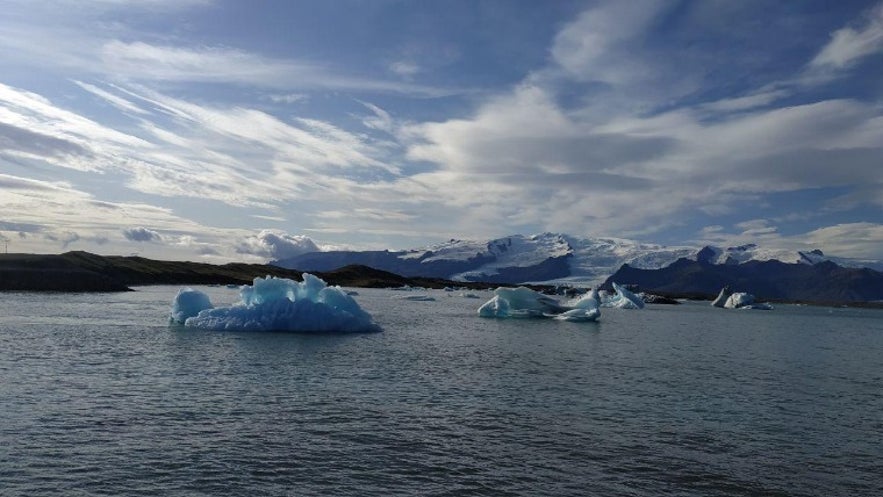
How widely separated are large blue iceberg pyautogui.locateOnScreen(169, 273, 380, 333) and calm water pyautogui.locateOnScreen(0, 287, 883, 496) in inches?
325

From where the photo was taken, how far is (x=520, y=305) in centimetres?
8244

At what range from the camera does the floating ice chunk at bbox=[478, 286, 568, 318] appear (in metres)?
81.5

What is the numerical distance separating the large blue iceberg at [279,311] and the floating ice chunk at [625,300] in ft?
266

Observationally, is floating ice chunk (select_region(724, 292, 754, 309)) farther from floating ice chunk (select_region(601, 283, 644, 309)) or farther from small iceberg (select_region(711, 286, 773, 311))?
floating ice chunk (select_region(601, 283, 644, 309))

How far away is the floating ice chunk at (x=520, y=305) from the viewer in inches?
3209

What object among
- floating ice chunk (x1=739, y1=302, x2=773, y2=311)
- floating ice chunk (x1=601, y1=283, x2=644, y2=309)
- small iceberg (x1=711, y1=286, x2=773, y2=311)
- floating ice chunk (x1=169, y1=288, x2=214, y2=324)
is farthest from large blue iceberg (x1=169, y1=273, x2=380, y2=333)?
floating ice chunk (x1=739, y1=302, x2=773, y2=311)

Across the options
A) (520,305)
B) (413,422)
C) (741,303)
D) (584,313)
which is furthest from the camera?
(741,303)

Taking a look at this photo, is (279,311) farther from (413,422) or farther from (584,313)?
(584,313)

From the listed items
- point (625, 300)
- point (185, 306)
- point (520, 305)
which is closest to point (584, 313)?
point (520, 305)

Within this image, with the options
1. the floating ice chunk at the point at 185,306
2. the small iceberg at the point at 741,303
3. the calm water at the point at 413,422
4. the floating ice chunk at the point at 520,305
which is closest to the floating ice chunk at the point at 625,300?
the floating ice chunk at the point at 520,305

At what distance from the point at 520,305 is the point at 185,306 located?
41.8 metres

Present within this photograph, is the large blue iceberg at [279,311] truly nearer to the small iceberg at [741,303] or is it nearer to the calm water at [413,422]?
the calm water at [413,422]

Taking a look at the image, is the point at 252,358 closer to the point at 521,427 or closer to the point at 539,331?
the point at 521,427

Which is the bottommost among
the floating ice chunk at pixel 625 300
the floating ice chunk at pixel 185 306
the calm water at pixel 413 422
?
the calm water at pixel 413 422
